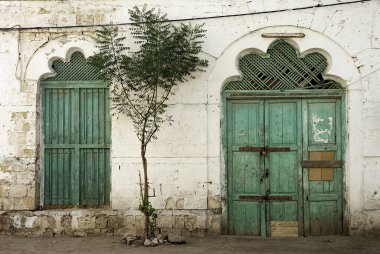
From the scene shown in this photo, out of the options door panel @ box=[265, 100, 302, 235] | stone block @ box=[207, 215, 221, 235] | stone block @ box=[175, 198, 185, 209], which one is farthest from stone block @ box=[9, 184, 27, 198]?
door panel @ box=[265, 100, 302, 235]

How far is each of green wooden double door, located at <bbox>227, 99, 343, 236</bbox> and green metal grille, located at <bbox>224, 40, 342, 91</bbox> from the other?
24cm

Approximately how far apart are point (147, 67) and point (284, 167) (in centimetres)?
263

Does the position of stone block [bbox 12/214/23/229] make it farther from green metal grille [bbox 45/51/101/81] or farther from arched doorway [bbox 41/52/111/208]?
green metal grille [bbox 45/51/101/81]

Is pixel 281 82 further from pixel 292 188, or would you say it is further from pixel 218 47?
pixel 292 188

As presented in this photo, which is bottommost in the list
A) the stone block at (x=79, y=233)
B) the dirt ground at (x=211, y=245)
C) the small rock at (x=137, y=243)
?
the dirt ground at (x=211, y=245)

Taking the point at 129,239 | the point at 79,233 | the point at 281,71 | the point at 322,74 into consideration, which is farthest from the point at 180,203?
the point at 322,74

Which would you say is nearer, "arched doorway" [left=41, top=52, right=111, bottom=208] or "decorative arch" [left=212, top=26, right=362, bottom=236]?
"decorative arch" [left=212, top=26, right=362, bottom=236]

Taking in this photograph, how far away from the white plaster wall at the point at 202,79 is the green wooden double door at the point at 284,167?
24 cm

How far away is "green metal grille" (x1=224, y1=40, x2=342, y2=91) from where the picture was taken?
25.1 ft

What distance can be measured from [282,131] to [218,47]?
1610 millimetres

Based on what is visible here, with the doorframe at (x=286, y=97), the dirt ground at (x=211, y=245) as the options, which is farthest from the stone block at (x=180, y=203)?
the doorframe at (x=286, y=97)

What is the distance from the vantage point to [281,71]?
7672 millimetres

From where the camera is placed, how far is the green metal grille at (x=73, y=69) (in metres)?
7.94

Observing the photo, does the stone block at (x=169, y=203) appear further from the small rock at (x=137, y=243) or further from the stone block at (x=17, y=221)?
the stone block at (x=17, y=221)
